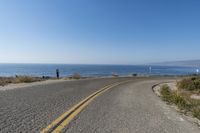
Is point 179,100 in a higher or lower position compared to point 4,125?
lower

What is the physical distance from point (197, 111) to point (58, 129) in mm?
4474

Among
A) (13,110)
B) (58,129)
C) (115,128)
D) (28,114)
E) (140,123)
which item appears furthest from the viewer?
(13,110)

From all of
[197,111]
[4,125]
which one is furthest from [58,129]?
[197,111]

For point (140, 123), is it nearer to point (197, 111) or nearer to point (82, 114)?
point (82, 114)

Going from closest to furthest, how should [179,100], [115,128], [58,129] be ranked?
[58,129] → [115,128] → [179,100]

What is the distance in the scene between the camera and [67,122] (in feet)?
11.1

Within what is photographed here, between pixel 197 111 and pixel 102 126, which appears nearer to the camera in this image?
pixel 102 126

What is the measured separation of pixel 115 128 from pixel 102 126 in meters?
0.30

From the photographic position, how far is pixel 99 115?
13.3 ft

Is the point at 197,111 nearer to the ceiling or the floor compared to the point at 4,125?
nearer to the floor

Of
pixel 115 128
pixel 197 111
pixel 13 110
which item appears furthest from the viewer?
pixel 197 111

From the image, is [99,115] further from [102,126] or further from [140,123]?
[140,123]

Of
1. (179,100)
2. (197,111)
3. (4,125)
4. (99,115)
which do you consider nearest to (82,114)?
(99,115)

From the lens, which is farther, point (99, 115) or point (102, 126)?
point (99, 115)
